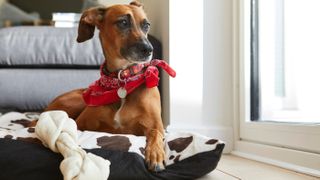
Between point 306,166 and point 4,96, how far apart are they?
57.4 inches

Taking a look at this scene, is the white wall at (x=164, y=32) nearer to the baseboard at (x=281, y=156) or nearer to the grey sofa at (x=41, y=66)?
the grey sofa at (x=41, y=66)

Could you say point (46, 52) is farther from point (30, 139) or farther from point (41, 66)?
point (30, 139)

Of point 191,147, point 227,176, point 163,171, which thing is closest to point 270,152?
point 227,176

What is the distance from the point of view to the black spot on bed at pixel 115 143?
1.15 meters

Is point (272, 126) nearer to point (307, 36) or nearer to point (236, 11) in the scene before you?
point (307, 36)

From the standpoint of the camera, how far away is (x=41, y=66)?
2.15 meters

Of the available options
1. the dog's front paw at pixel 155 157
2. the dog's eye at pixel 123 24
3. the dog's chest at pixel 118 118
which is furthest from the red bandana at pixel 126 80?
the dog's front paw at pixel 155 157

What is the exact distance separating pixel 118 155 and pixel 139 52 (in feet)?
1.51

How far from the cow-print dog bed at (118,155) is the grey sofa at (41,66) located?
84cm

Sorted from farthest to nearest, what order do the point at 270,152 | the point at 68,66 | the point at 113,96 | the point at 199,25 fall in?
1. the point at 68,66
2. the point at 199,25
3. the point at 270,152
4. the point at 113,96

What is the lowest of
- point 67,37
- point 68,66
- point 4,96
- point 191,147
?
point 191,147

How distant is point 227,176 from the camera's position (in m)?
1.30

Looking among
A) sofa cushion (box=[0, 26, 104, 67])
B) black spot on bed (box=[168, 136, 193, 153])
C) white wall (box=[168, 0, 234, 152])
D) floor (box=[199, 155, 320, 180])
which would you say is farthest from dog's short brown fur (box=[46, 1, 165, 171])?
sofa cushion (box=[0, 26, 104, 67])

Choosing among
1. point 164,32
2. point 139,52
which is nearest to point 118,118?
point 139,52
